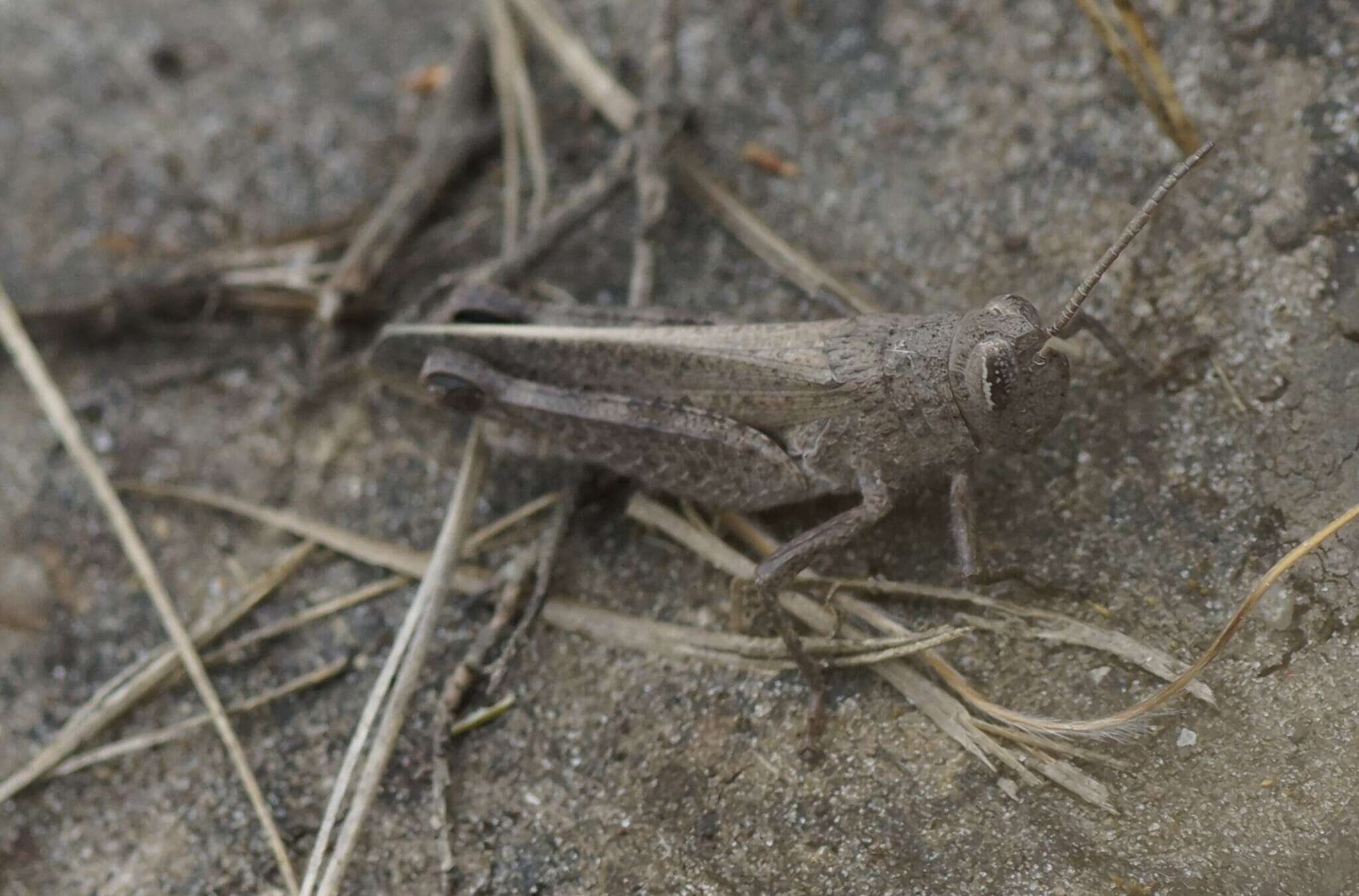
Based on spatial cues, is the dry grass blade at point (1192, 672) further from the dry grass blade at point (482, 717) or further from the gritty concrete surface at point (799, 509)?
the dry grass blade at point (482, 717)

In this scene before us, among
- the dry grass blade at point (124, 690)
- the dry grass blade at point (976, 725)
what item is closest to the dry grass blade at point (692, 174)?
the dry grass blade at point (976, 725)

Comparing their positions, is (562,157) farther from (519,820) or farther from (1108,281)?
(519,820)

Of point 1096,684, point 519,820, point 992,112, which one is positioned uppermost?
point 992,112

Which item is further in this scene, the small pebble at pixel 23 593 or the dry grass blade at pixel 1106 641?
the small pebble at pixel 23 593

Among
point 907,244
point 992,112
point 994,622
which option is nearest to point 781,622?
point 994,622

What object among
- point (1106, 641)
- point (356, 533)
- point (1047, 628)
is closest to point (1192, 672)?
point (1106, 641)

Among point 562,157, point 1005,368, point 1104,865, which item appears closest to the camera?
point 1104,865

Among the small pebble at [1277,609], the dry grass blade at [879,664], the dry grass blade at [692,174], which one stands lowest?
the dry grass blade at [879,664]
